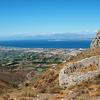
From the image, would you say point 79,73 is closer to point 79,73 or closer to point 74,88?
point 79,73

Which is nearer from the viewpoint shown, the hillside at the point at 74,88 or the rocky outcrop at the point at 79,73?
the hillside at the point at 74,88

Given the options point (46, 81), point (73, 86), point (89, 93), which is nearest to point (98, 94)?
point (89, 93)

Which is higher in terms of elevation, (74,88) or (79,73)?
(79,73)

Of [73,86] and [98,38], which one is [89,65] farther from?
[98,38]

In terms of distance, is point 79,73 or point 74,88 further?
point 79,73

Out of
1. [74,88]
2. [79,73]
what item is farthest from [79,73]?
[74,88]

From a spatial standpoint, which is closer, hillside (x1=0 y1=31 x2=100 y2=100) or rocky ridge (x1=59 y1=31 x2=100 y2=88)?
hillside (x1=0 y1=31 x2=100 y2=100)

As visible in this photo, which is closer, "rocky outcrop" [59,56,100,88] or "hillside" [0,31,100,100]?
"hillside" [0,31,100,100]

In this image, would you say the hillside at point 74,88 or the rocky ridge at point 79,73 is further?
the rocky ridge at point 79,73
